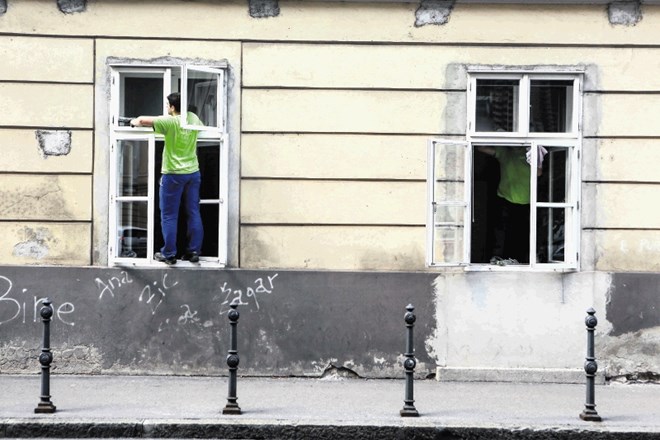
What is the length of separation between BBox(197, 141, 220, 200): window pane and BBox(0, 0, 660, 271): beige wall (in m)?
0.20

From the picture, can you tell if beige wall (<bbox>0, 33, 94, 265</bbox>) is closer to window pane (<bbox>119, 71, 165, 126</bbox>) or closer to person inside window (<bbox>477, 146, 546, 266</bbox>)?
window pane (<bbox>119, 71, 165, 126</bbox>)

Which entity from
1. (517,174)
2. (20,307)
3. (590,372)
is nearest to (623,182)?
(517,174)

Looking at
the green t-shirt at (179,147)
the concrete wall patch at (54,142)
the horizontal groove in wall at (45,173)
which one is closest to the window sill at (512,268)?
the green t-shirt at (179,147)

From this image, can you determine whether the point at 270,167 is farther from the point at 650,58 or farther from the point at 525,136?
the point at 650,58

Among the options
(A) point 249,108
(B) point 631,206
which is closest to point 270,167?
(A) point 249,108

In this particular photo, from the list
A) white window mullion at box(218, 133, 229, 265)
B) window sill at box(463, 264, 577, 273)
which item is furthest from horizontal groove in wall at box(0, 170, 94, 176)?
window sill at box(463, 264, 577, 273)

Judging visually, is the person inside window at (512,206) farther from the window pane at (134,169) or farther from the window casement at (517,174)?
the window pane at (134,169)

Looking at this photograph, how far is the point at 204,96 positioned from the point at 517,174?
3459 millimetres

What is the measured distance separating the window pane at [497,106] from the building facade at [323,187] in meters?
0.15

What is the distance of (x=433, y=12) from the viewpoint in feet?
37.1

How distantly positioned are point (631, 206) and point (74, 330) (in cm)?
604

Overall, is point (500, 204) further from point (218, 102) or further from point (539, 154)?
point (218, 102)

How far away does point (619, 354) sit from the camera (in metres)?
11.4

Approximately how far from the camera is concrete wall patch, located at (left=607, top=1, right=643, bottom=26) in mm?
11281
